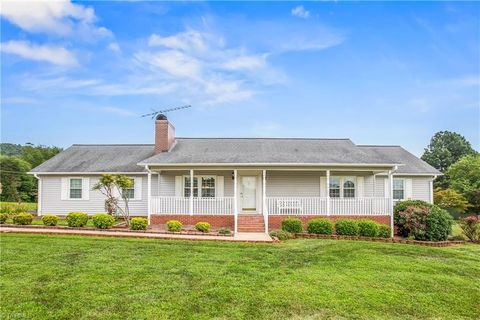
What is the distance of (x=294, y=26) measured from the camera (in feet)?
51.1

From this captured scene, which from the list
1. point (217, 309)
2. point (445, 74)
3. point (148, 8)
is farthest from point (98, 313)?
point (445, 74)

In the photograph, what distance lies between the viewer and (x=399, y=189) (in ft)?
62.5

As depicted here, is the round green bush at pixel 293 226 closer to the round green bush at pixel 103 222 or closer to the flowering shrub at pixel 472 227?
the flowering shrub at pixel 472 227

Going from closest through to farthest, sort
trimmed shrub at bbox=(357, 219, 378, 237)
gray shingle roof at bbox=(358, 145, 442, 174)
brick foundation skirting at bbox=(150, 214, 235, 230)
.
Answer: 1. trimmed shrub at bbox=(357, 219, 378, 237)
2. brick foundation skirting at bbox=(150, 214, 235, 230)
3. gray shingle roof at bbox=(358, 145, 442, 174)

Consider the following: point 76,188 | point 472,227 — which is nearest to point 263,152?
point 472,227

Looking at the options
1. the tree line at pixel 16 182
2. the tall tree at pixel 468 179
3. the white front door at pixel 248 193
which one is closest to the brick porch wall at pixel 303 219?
the white front door at pixel 248 193


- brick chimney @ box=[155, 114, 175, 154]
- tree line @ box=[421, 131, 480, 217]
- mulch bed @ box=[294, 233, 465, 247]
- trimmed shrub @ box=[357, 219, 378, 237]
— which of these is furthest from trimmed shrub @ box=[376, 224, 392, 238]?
tree line @ box=[421, 131, 480, 217]

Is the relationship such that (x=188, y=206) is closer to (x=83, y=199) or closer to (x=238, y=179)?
(x=238, y=179)

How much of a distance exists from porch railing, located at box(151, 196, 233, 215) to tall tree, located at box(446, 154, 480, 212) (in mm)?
22852

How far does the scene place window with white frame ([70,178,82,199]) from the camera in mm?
18250

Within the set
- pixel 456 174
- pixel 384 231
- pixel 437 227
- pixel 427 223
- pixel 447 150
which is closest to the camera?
pixel 437 227

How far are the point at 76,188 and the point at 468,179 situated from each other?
103 feet

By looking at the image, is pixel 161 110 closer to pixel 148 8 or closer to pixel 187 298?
pixel 148 8

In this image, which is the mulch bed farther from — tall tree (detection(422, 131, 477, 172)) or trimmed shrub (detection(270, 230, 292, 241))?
tall tree (detection(422, 131, 477, 172))
